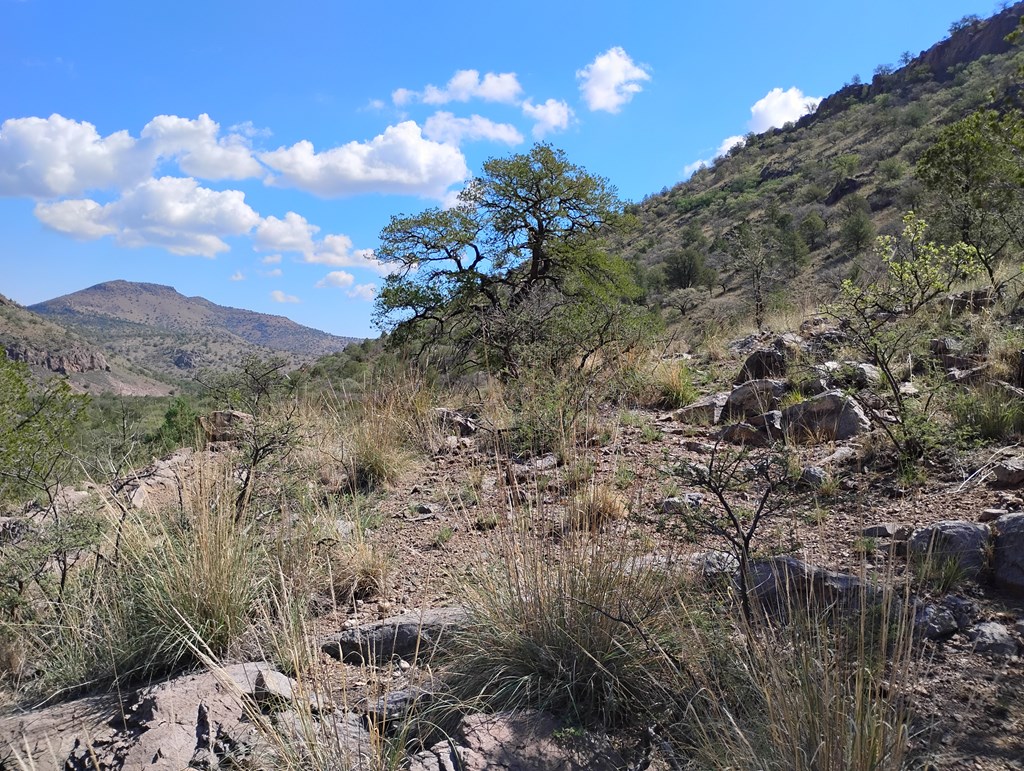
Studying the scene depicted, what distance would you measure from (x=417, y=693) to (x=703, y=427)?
13.7 ft

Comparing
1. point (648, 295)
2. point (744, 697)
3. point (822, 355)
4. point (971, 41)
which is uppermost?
A: point (971, 41)

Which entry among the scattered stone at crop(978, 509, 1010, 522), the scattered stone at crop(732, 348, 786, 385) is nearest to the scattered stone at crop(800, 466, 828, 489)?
the scattered stone at crop(978, 509, 1010, 522)

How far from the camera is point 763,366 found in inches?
275

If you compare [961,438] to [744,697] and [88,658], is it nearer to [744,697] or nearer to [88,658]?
[744,697]

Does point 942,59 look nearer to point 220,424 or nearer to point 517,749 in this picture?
point 220,424

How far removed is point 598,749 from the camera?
2121 mm

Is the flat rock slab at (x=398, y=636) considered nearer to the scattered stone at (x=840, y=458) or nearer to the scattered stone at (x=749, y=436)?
the scattered stone at (x=840, y=458)

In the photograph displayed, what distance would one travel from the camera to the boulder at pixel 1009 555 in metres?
2.70

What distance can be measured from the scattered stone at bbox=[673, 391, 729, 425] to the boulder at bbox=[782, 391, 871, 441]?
0.93m

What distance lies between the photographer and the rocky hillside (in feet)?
76.3

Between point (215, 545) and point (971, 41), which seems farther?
point (971, 41)

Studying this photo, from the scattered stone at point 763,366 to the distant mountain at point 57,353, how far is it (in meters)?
51.6

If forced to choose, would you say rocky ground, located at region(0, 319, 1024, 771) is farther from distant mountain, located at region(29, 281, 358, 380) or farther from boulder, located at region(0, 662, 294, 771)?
distant mountain, located at region(29, 281, 358, 380)

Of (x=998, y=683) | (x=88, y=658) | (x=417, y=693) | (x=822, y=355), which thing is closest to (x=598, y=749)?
(x=417, y=693)
